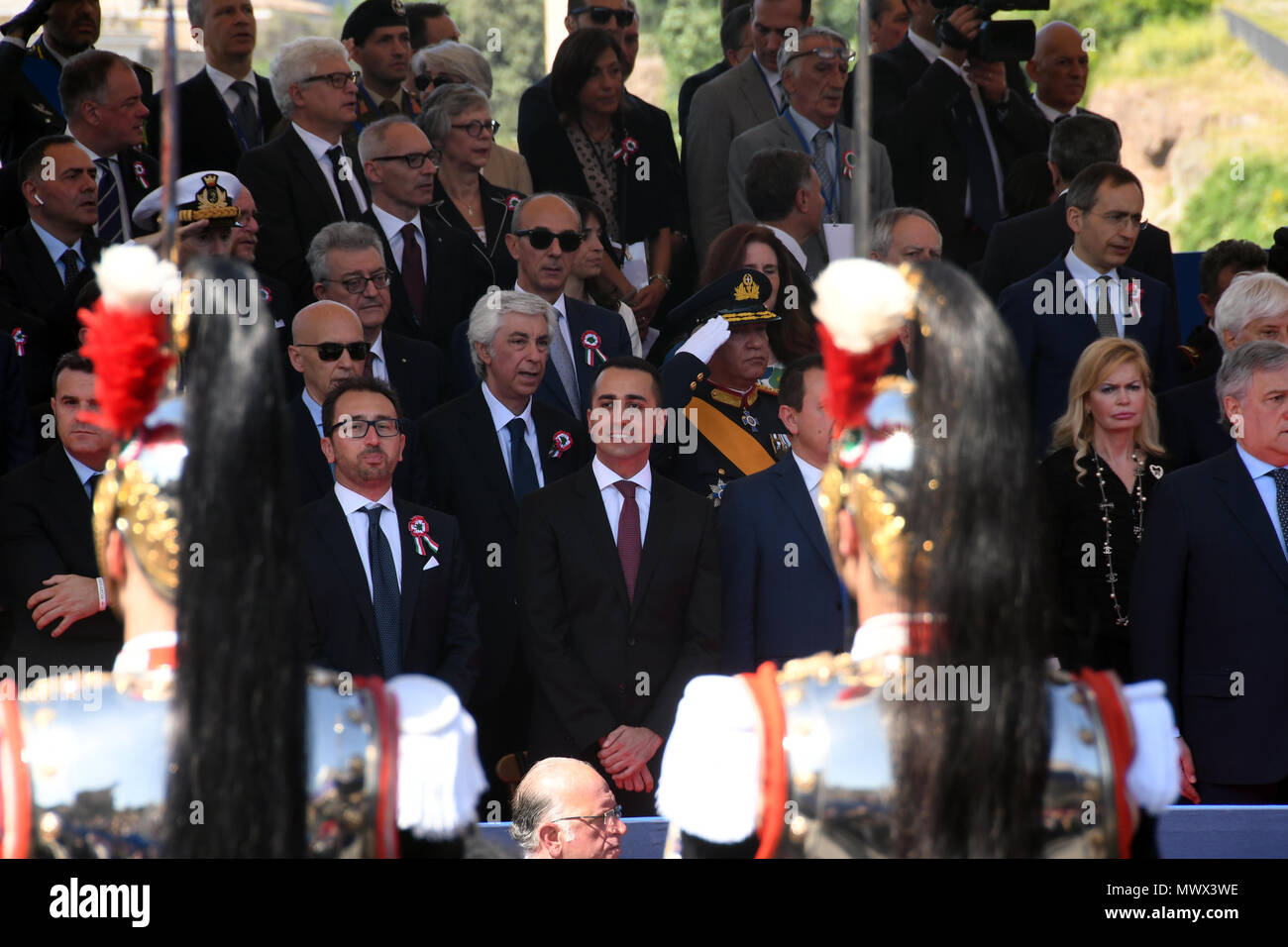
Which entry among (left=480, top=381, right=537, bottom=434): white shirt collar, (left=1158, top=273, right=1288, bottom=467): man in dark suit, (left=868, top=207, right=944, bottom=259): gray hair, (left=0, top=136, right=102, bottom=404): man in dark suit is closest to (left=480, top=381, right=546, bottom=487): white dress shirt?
(left=480, top=381, right=537, bottom=434): white shirt collar

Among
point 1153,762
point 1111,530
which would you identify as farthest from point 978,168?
point 1153,762

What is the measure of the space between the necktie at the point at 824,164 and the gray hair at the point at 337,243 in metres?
2.07

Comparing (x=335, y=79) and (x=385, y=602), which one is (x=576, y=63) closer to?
(x=335, y=79)

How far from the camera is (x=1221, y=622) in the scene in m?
4.95

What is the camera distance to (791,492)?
5.07 meters

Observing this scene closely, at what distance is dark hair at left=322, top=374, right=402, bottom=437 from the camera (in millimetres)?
5084

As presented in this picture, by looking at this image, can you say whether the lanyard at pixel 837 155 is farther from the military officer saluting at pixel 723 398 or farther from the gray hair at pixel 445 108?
the military officer saluting at pixel 723 398

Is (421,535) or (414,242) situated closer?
(421,535)

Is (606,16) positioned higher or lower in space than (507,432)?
higher

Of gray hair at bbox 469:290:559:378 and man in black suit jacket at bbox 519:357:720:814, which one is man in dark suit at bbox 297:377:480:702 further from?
gray hair at bbox 469:290:559:378

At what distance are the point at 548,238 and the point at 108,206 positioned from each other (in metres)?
1.55
